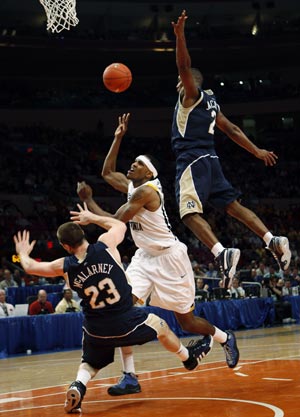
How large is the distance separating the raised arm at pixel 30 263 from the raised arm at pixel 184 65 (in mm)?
2299

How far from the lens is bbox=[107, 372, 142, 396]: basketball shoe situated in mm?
8266

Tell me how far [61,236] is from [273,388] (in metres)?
2.83

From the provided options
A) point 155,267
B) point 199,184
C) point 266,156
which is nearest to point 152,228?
point 155,267

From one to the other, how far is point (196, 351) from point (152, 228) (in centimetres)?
143

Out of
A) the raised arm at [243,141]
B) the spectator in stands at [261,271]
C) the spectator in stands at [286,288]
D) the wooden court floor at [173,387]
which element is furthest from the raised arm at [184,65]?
the spectator in stands at [261,271]

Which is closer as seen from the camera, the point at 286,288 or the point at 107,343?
the point at 107,343

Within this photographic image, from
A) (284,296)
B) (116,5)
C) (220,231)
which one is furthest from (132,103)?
(284,296)

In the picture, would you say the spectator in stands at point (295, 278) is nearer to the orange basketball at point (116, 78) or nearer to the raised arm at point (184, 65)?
the orange basketball at point (116, 78)

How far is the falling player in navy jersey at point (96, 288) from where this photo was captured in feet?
23.4

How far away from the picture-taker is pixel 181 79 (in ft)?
26.1

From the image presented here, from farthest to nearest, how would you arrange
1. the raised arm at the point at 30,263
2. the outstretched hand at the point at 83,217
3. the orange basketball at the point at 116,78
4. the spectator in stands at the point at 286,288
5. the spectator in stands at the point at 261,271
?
the spectator in stands at the point at 261,271 → the spectator in stands at the point at 286,288 → the orange basketball at the point at 116,78 → the raised arm at the point at 30,263 → the outstretched hand at the point at 83,217

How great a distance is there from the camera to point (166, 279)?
839 centimetres

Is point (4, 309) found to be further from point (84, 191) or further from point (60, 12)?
point (84, 191)

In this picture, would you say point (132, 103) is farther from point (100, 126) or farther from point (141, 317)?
point (141, 317)
